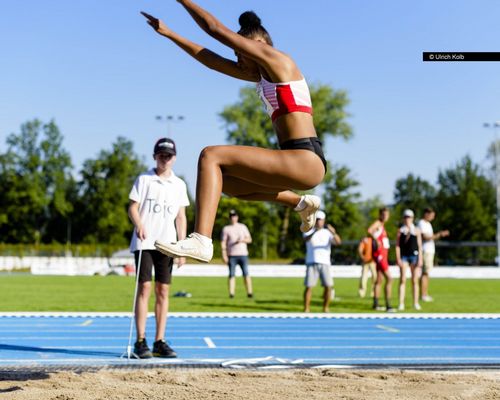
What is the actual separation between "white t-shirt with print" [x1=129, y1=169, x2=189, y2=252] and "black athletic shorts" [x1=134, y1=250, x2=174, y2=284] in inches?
3.3

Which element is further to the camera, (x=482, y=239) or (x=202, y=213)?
(x=482, y=239)

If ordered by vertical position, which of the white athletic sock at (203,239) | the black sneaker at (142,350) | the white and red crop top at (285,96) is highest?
the white and red crop top at (285,96)

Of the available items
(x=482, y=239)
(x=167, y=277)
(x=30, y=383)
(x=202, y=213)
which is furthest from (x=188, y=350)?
(x=482, y=239)

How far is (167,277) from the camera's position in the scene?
7621 millimetres

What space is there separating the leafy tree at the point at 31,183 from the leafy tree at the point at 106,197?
2.40 meters

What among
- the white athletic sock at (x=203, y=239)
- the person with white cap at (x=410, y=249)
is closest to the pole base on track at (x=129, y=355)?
the white athletic sock at (x=203, y=239)

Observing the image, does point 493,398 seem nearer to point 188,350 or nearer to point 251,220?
point 188,350

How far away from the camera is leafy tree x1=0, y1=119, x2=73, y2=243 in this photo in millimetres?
81938

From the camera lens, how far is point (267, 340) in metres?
9.17

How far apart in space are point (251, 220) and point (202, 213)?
195 feet

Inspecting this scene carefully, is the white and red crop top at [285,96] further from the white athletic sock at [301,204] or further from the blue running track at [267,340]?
the blue running track at [267,340]

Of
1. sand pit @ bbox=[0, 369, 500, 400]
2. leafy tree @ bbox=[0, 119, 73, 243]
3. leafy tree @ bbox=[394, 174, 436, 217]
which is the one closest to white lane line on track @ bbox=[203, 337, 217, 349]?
sand pit @ bbox=[0, 369, 500, 400]

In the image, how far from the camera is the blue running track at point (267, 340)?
731 cm

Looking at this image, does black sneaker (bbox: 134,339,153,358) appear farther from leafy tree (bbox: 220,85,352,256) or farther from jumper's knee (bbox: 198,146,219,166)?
leafy tree (bbox: 220,85,352,256)
